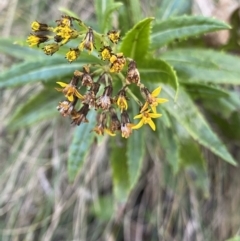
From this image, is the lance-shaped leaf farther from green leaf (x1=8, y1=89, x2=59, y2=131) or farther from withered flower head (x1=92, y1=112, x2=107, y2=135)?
withered flower head (x1=92, y1=112, x2=107, y2=135)

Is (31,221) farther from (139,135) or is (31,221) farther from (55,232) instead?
(139,135)

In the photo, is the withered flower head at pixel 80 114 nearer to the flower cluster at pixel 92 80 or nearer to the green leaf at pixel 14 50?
the flower cluster at pixel 92 80

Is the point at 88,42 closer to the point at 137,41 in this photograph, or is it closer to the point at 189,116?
the point at 137,41

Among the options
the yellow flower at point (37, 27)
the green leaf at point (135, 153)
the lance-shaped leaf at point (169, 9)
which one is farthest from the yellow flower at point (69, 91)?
the lance-shaped leaf at point (169, 9)

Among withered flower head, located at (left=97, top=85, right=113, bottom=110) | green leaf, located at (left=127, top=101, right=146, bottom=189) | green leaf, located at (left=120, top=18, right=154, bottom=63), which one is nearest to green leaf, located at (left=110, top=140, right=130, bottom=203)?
green leaf, located at (left=127, top=101, right=146, bottom=189)

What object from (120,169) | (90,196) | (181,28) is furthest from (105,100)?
(90,196)

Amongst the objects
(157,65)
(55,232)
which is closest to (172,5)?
(157,65)
